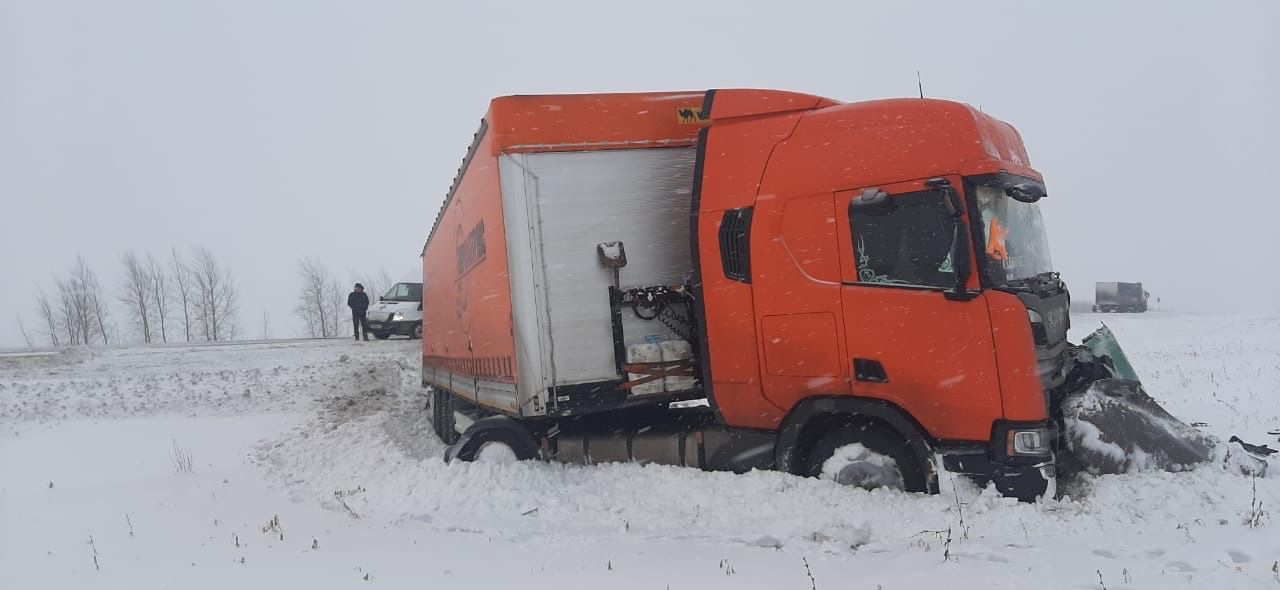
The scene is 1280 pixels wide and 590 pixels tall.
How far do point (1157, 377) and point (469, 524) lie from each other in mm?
11378

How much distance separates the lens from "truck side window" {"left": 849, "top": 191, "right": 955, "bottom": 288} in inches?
182

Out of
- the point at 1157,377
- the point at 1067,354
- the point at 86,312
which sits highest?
the point at 86,312

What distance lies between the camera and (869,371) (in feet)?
15.9

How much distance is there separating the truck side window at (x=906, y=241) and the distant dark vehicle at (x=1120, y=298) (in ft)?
174

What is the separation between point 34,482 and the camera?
23.8 ft

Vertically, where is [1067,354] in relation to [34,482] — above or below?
above

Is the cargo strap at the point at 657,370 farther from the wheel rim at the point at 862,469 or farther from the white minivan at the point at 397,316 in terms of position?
the white minivan at the point at 397,316

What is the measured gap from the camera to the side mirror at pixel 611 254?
6000 millimetres

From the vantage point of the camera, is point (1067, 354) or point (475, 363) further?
point (475, 363)

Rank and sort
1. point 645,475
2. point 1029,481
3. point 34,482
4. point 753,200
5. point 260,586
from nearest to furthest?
point 260,586 → point 1029,481 → point 753,200 → point 645,475 → point 34,482

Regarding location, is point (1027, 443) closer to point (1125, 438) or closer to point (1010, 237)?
point (1125, 438)

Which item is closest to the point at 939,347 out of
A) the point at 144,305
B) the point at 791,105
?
the point at 791,105

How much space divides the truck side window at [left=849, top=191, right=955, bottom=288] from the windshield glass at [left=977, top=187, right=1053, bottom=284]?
10.0 inches

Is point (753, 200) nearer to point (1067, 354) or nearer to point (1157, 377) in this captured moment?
point (1067, 354)
